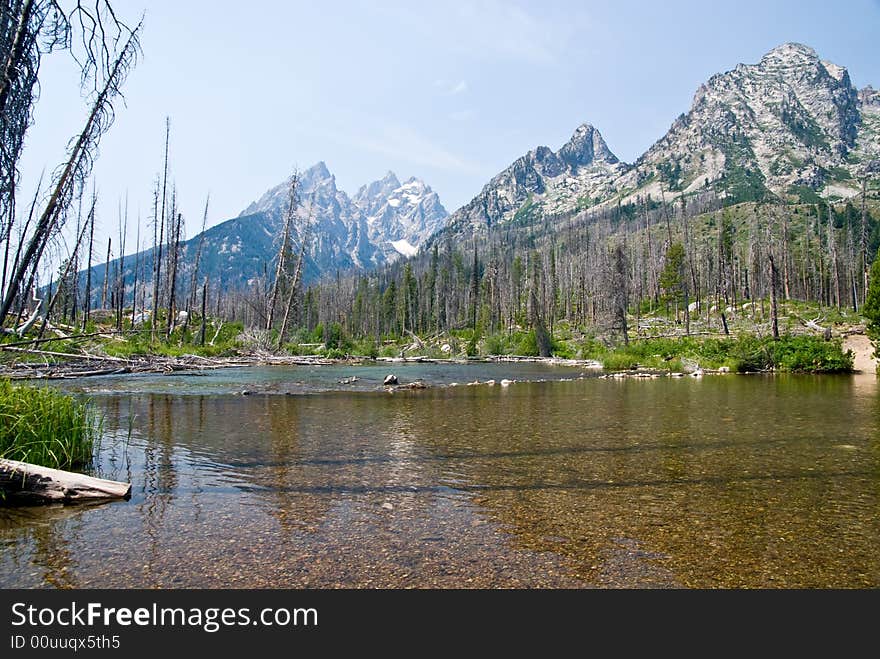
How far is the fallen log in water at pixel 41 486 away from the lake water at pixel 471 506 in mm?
351

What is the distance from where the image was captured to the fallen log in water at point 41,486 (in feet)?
21.5

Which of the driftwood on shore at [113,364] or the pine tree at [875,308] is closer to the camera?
the driftwood on shore at [113,364]

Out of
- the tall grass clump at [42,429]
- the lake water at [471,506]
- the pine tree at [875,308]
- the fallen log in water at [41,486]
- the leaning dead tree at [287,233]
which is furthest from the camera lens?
the leaning dead tree at [287,233]

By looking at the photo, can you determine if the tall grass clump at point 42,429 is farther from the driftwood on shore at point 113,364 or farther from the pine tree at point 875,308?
the pine tree at point 875,308

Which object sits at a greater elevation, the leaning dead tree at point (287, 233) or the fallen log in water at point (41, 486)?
the leaning dead tree at point (287, 233)

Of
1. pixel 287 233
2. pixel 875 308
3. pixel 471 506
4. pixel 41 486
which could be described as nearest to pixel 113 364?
pixel 287 233

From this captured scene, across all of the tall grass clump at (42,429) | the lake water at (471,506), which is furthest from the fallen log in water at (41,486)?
the tall grass clump at (42,429)

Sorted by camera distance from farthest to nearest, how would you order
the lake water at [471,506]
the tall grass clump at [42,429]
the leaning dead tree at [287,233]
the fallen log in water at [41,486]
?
the leaning dead tree at [287,233]
the tall grass clump at [42,429]
the fallen log in water at [41,486]
the lake water at [471,506]

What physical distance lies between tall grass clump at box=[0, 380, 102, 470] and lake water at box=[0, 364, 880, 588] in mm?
683

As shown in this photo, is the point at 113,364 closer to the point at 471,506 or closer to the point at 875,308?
the point at 471,506

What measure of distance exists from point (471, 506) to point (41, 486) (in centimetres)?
551

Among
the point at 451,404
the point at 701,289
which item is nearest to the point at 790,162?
the point at 701,289

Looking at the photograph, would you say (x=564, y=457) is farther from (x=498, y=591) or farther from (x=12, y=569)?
(x=12, y=569)

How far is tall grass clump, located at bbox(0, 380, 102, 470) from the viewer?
746 cm
